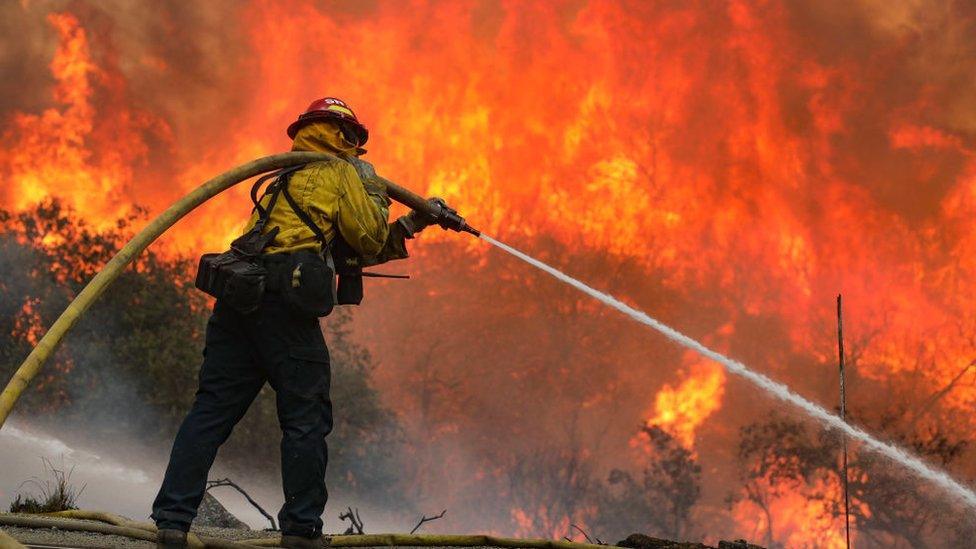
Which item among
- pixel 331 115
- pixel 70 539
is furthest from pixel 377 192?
pixel 70 539

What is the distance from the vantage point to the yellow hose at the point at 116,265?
5.30 meters

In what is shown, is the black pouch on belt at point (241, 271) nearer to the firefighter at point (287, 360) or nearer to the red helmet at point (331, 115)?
the firefighter at point (287, 360)

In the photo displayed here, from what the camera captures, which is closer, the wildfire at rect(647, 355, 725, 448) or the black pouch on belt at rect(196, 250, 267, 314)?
the black pouch on belt at rect(196, 250, 267, 314)

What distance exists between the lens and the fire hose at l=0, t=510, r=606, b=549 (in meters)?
5.96

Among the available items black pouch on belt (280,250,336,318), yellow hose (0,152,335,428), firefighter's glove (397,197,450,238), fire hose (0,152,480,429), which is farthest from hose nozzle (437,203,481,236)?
black pouch on belt (280,250,336,318)

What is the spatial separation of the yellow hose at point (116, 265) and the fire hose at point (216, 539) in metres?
1.00

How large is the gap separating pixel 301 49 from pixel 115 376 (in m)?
10.4

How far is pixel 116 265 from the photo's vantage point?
568 cm

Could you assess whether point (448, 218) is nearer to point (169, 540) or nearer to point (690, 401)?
point (169, 540)

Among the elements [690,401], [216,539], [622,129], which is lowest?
[216,539]

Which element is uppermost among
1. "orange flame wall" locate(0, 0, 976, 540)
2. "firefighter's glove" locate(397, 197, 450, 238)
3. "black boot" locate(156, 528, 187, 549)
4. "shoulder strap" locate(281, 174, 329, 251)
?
"orange flame wall" locate(0, 0, 976, 540)

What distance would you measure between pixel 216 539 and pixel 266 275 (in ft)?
4.22

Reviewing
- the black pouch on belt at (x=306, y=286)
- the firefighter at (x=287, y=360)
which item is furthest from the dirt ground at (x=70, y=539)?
the black pouch on belt at (x=306, y=286)

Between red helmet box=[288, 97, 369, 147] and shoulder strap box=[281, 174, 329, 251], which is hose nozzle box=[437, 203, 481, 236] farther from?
shoulder strap box=[281, 174, 329, 251]
